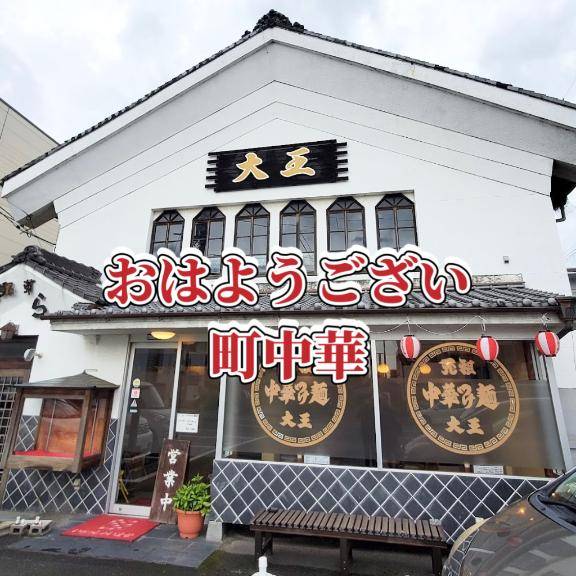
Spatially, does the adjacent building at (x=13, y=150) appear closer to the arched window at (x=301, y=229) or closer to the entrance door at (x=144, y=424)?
the entrance door at (x=144, y=424)

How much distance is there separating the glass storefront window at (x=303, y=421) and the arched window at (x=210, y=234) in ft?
12.1

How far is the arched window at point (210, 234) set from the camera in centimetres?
910

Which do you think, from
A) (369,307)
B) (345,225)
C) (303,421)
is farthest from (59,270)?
(369,307)

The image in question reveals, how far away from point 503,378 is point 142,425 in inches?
255

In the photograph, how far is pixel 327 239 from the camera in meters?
8.59

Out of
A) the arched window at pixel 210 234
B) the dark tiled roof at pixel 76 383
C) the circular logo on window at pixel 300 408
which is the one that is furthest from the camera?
the arched window at pixel 210 234

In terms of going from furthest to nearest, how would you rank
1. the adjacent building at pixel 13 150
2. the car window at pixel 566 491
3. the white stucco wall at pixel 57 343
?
1. the adjacent building at pixel 13 150
2. the white stucco wall at pixel 57 343
3. the car window at pixel 566 491

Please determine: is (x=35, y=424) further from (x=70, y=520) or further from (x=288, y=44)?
(x=288, y=44)

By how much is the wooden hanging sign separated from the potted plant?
1.70 ft

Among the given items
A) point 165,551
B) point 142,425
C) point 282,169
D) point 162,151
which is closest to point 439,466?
point 165,551

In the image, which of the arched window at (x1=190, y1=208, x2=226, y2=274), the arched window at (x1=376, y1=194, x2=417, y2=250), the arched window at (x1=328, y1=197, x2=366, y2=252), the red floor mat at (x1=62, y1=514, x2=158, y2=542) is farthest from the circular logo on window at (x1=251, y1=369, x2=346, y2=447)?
the arched window at (x1=190, y1=208, x2=226, y2=274)

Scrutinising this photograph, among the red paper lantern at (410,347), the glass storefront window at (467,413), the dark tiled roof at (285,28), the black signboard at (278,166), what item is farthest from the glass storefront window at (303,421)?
the dark tiled roof at (285,28)

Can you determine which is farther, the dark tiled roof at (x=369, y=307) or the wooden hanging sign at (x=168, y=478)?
the wooden hanging sign at (x=168, y=478)

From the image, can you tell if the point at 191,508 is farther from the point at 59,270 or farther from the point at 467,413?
the point at 59,270
